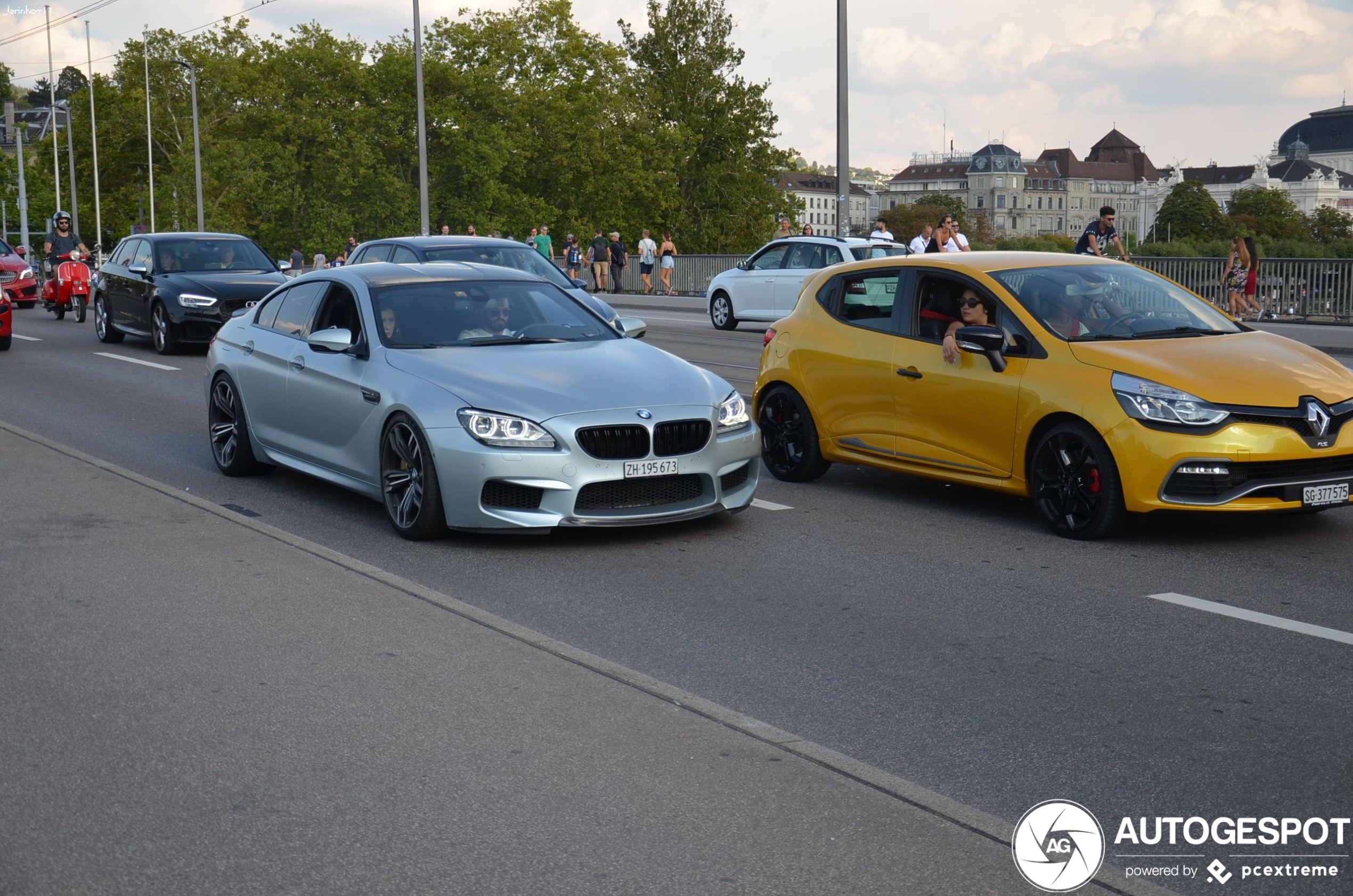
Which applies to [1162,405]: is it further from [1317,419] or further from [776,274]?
[776,274]

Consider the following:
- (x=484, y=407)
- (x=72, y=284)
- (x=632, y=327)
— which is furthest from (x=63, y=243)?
(x=484, y=407)

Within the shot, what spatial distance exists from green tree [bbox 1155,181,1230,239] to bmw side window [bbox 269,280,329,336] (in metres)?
128

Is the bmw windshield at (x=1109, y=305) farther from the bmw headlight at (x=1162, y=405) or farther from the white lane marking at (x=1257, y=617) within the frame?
the white lane marking at (x=1257, y=617)

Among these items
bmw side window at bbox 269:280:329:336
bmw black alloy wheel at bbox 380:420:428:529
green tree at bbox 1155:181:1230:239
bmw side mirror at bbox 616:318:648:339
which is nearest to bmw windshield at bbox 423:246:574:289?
bmw side mirror at bbox 616:318:648:339

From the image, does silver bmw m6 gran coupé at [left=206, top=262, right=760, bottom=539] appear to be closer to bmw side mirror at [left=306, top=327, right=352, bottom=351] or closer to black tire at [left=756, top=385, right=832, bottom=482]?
bmw side mirror at [left=306, top=327, right=352, bottom=351]

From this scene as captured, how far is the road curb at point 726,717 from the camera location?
13.6 feet

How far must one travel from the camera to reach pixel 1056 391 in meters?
8.33

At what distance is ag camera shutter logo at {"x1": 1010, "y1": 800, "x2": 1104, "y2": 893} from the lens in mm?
3859

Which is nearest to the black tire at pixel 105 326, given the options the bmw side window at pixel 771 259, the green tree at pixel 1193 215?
the bmw side window at pixel 771 259

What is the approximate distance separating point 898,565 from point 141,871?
461 centimetres

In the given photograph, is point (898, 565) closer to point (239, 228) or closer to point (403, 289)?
point (403, 289)


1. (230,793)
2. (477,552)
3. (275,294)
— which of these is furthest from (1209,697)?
(275,294)

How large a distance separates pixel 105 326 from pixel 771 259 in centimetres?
1080

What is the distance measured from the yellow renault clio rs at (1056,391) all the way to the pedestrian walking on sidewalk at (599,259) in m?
34.0
